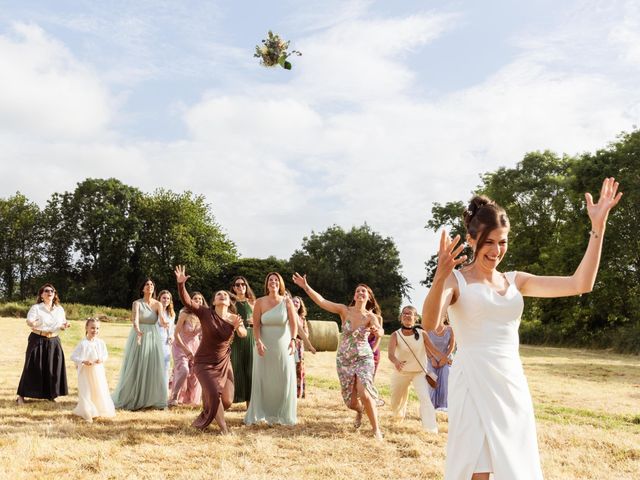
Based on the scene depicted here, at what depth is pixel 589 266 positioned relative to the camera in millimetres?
4074

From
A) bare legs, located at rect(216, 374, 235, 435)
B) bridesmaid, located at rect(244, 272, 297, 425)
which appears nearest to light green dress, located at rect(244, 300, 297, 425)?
bridesmaid, located at rect(244, 272, 297, 425)

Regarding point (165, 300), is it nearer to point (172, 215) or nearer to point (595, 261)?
point (595, 261)

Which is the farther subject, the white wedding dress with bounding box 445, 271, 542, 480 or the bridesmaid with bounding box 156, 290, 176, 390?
the bridesmaid with bounding box 156, 290, 176, 390

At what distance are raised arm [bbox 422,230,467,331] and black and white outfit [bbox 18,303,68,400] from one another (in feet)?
34.5

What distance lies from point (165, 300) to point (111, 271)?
4602 cm

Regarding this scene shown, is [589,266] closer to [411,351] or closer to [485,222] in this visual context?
[485,222]

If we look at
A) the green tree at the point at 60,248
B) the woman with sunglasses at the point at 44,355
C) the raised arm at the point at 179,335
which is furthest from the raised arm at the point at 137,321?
the green tree at the point at 60,248

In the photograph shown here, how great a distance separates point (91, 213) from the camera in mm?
57250

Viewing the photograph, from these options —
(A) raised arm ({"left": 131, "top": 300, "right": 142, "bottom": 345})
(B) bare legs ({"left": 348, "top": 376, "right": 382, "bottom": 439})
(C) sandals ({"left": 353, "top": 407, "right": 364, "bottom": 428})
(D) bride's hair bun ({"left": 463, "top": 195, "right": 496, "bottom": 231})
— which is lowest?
(C) sandals ({"left": 353, "top": 407, "right": 364, "bottom": 428})

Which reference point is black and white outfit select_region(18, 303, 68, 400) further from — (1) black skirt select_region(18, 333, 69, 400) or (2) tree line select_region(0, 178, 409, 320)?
(2) tree line select_region(0, 178, 409, 320)

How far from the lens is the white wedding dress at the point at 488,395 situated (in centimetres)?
382

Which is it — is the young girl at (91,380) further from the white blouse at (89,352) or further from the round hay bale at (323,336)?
the round hay bale at (323,336)

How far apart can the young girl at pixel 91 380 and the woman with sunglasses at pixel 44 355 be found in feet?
7.21

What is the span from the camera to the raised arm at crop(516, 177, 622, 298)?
4.03 m
